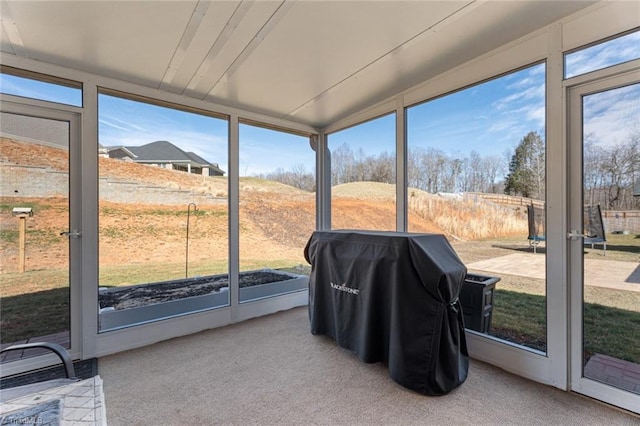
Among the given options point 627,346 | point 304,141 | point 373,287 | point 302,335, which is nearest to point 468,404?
point 373,287

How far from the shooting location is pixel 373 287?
96.1 inches

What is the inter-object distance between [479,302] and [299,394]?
1.76 meters

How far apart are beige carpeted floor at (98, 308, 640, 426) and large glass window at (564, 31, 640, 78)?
7.63 feet

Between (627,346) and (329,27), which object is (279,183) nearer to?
(329,27)

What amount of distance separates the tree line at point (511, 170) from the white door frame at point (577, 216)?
0.22ft

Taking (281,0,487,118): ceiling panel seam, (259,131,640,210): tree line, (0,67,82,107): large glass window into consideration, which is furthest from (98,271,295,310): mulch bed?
(281,0,487,118): ceiling panel seam

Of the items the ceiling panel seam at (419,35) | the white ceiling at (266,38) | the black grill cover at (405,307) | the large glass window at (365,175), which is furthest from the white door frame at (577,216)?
the large glass window at (365,175)

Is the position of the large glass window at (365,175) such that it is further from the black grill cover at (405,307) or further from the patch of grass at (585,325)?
the patch of grass at (585,325)

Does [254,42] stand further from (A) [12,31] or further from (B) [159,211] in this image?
(B) [159,211]

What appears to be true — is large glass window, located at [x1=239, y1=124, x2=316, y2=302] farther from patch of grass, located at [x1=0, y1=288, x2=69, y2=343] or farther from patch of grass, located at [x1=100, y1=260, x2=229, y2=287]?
patch of grass, located at [x1=0, y1=288, x2=69, y2=343]

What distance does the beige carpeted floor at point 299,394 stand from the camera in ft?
6.12

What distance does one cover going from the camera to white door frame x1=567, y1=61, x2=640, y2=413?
2.04 metres

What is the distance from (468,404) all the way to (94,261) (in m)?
3.37

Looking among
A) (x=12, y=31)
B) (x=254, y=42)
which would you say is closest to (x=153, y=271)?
(x=12, y=31)
